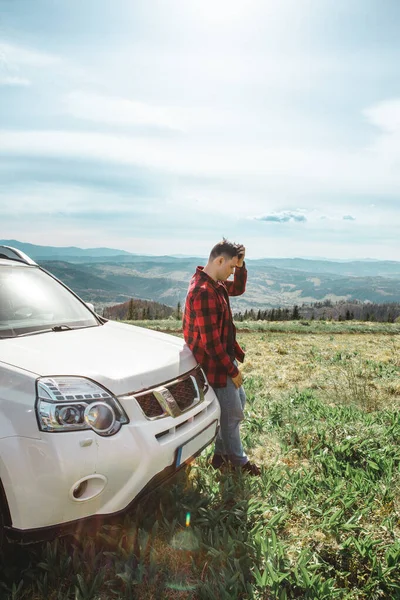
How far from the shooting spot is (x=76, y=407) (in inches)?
91.0

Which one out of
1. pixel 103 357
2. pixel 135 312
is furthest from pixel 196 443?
pixel 135 312

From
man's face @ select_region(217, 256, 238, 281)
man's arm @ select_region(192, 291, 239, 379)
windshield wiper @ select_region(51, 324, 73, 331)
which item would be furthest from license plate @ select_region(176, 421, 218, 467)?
windshield wiper @ select_region(51, 324, 73, 331)

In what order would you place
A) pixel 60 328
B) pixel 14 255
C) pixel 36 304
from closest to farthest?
pixel 60 328
pixel 36 304
pixel 14 255

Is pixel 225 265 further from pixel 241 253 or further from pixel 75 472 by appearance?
pixel 75 472

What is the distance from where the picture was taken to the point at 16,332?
10.2 ft

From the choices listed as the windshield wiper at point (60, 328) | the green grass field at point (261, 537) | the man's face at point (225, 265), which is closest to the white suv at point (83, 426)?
the windshield wiper at point (60, 328)

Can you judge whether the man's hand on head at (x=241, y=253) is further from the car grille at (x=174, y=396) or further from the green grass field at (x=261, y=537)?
the green grass field at (x=261, y=537)

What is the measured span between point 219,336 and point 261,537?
167 cm

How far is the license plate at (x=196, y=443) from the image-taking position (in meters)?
2.69

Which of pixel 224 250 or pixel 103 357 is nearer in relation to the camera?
pixel 103 357

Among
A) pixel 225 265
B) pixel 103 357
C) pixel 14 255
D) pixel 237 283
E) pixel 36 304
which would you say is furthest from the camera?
pixel 237 283

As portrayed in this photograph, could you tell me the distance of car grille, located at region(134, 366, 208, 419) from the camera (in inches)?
103

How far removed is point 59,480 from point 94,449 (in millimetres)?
243

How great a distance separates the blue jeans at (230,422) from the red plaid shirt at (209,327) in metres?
0.17
